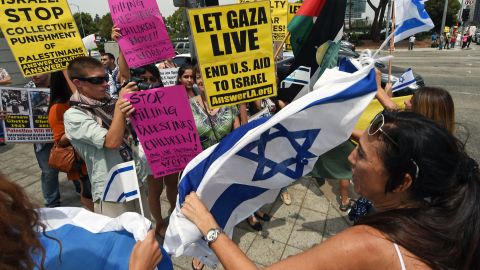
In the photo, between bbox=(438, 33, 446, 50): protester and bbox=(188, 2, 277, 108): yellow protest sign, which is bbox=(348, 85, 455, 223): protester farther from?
bbox=(438, 33, 446, 50): protester

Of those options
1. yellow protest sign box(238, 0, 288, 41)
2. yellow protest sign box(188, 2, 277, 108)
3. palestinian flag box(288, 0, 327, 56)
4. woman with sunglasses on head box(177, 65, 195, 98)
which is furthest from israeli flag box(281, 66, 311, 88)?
yellow protest sign box(238, 0, 288, 41)

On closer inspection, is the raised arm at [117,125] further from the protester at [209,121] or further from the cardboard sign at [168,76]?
the cardboard sign at [168,76]

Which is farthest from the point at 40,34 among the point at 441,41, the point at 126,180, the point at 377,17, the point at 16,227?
the point at 377,17

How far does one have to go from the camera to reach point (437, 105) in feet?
7.84

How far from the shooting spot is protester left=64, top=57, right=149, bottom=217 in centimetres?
218

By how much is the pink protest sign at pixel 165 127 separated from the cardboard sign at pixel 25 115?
1.74m

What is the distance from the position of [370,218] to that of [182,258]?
2325mm

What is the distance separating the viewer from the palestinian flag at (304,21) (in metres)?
2.77

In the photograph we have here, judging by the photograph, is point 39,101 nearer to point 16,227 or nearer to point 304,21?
point 304,21

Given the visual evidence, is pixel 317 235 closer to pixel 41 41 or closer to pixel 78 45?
pixel 78 45

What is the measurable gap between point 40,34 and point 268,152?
8.10 ft

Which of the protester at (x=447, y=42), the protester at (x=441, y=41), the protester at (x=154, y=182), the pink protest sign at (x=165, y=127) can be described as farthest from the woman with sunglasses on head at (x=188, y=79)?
the protester at (x=447, y=42)

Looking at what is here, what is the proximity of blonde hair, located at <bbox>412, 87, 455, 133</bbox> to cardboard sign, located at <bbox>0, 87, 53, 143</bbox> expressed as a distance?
12.3 feet

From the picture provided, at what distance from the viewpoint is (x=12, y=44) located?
2.77 meters
